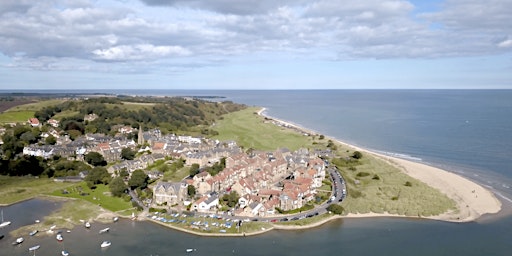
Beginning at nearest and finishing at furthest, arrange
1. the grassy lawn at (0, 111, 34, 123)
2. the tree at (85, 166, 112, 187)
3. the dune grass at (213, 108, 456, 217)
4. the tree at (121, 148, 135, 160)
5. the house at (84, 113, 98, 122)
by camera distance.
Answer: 1. the dune grass at (213, 108, 456, 217)
2. the tree at (85, 166, 112, 187)
3. the tree at (121, 148, 135, 160)
4. the grassy lawn at (0, 111, 34, 123)
5. the house at (84, 113, 98, 122)

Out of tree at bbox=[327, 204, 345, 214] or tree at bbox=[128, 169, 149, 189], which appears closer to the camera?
tree at bbox=[327, 204, 345, 214]

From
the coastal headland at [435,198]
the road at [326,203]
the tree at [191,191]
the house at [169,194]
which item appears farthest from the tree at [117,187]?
the road at [326,203]

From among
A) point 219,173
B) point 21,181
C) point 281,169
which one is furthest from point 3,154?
point 281,169

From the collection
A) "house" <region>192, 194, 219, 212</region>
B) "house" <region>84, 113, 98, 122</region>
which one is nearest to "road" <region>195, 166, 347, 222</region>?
"house" <region>192, 194, 219, 212</region>

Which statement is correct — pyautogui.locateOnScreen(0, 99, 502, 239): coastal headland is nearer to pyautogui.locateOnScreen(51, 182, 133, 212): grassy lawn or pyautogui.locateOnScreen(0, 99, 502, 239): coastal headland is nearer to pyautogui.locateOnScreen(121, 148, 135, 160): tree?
pyautogui.locateOnScreen(51, 182, 133, 212): grassy lawn

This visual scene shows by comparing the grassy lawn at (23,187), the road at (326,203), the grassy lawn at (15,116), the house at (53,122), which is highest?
the grassy lawn at (15,116)

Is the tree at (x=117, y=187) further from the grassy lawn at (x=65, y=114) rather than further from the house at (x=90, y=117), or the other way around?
the grassy lawn at (x=65, y=114)
